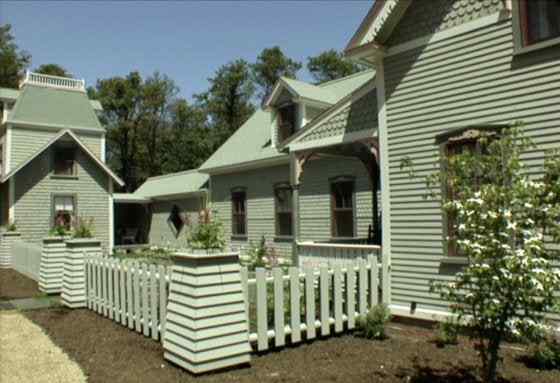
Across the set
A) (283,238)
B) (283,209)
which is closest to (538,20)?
(283,209)

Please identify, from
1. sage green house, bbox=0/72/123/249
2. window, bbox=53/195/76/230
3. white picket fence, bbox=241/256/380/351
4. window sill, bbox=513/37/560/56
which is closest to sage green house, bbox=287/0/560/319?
window sill, bbox=513/37/560/56

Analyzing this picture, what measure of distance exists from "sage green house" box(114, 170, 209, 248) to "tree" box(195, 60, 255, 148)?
608 inches

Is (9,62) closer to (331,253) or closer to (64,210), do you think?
(64,210)

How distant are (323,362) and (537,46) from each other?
5.06 metres

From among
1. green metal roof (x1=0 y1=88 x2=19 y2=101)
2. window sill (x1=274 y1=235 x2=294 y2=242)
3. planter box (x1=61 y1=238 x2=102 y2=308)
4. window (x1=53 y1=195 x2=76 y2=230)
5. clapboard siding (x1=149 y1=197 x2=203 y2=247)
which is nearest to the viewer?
planter box (x1=61 y1=238 x2=102 y2=308)

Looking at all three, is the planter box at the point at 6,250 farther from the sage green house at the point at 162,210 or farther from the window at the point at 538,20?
the window at the point at 538,20

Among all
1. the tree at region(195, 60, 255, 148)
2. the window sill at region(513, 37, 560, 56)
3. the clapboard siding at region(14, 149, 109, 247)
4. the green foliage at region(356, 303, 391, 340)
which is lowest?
the green foliage at region(356, 303, 391, 340)

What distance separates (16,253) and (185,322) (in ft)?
42.6

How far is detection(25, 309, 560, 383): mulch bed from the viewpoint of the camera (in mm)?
5016

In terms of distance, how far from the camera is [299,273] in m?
6.33

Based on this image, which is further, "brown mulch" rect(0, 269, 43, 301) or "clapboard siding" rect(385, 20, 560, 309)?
"brown mulch" rect(0, 269, 43, 301)

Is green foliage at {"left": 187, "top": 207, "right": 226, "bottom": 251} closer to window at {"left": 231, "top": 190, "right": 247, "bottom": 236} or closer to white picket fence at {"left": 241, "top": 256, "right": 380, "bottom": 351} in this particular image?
Answer: white picket fence at {"left": 241, "top": 256, "right": 380, "bottom": 351}

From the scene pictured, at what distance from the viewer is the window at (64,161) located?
20719 millimetres

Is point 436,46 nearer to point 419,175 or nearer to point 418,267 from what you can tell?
point 419,175
